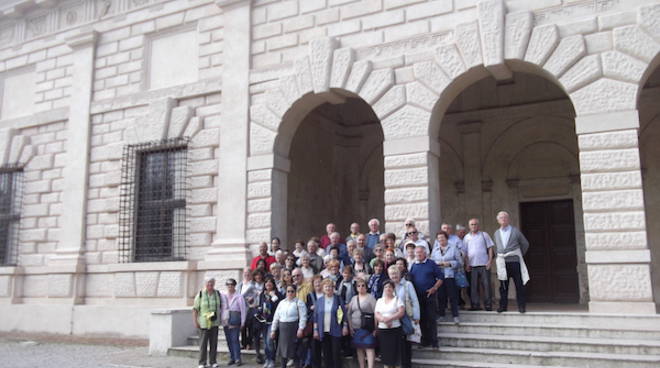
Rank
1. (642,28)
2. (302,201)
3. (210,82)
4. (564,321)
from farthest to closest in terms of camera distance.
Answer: (302,201), (210,82), (642,28), (564,321)

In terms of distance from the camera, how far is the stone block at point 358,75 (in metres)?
11.9

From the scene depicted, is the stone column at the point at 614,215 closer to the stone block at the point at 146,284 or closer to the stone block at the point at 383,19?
the stone block at the point at 383,19

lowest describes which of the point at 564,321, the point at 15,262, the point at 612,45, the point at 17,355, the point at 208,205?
Answer: the point at 17,355

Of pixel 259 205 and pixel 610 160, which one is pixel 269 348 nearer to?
pixel 259 205

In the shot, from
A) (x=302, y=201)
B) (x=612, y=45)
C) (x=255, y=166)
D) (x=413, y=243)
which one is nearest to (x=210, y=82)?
(x=255, y=166)

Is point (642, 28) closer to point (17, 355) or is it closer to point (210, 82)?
point (210, 82)

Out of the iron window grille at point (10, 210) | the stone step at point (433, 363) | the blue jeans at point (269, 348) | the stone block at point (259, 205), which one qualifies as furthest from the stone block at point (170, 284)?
the iron window grille at point (10, 210)

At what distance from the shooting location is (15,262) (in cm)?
1577

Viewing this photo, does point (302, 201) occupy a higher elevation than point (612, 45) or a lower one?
lower

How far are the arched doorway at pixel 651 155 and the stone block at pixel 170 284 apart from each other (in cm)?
995

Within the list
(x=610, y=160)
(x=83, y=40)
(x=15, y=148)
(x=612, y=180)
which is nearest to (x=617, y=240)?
(x=612, y=180)

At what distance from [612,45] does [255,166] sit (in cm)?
698

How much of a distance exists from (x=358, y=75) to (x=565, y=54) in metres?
3.77

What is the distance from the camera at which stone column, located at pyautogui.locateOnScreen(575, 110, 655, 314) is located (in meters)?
9.21
